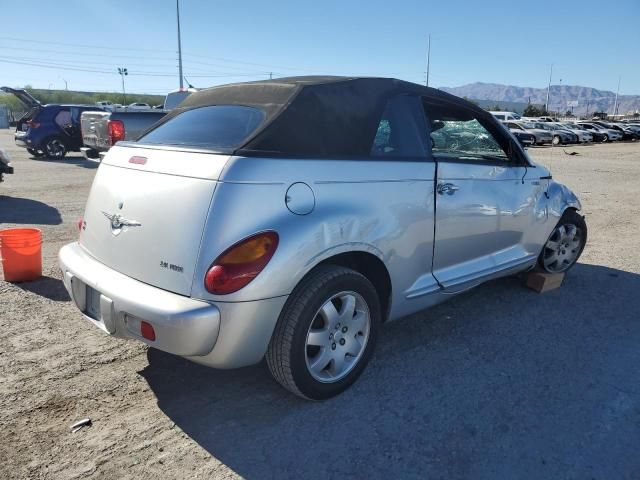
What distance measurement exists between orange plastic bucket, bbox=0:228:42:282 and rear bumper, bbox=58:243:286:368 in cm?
225

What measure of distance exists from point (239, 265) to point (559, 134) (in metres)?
35.4

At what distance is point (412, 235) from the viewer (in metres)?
3.22

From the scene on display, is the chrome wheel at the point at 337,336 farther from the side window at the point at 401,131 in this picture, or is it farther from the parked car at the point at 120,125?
the parked car at the point at 120,125

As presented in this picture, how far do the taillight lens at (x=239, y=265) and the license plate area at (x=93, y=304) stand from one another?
2.70ft

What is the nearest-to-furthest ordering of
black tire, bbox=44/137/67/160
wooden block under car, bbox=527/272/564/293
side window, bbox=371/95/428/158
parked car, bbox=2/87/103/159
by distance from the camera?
side window, bbox=371/95/428/158 → wooden block under car, bbox=527/272/564/293 → parked car, bbox=2/87/103/159 → black tire, bbox=44/137/67/160

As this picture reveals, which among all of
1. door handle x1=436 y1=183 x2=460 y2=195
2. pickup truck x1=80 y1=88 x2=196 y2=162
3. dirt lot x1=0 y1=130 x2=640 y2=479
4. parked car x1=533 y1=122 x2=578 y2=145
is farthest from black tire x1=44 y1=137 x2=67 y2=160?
parked car x1=533 y1=122 x2=578 y2=145

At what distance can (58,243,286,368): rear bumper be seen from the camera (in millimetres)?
2379

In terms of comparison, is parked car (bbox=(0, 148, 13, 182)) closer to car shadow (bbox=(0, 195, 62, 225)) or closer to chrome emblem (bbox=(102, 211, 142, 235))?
car shadow (bbox=(0, 195, 62, 225))

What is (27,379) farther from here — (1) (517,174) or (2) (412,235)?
(1) (517,174)

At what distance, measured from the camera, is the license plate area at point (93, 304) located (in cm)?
282

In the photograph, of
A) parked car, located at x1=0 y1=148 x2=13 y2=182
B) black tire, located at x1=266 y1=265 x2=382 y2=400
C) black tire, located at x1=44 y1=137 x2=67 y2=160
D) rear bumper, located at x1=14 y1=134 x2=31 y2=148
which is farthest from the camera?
rear bumper, located at x1=14 y1=134 x2=31 y2=148

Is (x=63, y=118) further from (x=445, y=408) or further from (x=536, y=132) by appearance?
(x=536, y=132)

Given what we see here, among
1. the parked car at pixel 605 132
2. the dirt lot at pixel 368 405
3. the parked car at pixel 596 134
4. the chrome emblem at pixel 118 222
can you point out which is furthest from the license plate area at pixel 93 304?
the parked car at pixel 605 132

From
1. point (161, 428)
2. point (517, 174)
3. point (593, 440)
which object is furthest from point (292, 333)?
point (517, 174)
